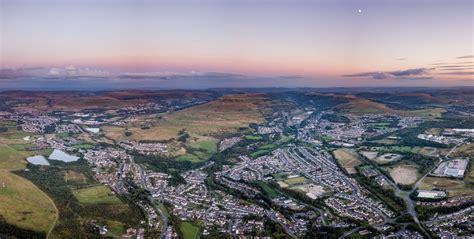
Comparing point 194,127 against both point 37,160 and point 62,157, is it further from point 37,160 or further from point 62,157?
point 37,160

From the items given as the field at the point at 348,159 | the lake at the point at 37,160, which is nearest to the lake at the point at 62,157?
the lake at the point at 37,160

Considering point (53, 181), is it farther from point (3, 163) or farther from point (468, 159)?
point (468, 159)

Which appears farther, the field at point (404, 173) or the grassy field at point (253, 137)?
the grassy field at point (253, 137)

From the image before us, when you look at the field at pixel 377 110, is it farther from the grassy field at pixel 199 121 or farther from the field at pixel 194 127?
the grassy field at pixel 199 121

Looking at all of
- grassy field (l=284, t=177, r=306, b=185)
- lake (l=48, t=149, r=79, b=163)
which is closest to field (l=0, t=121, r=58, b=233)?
lake (l=48, t=149, r=79, b=163)

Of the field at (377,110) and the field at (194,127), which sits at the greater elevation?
the field at (377,110)

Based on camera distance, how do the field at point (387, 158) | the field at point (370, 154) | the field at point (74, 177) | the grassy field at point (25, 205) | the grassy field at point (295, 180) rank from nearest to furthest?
1. the grassy field at point (25, 205)
2. the field at point (74, 177)
3. the grassy field at point (295, 180)
4. the field at point (387, 158)
5. the field at point (370, 154)
